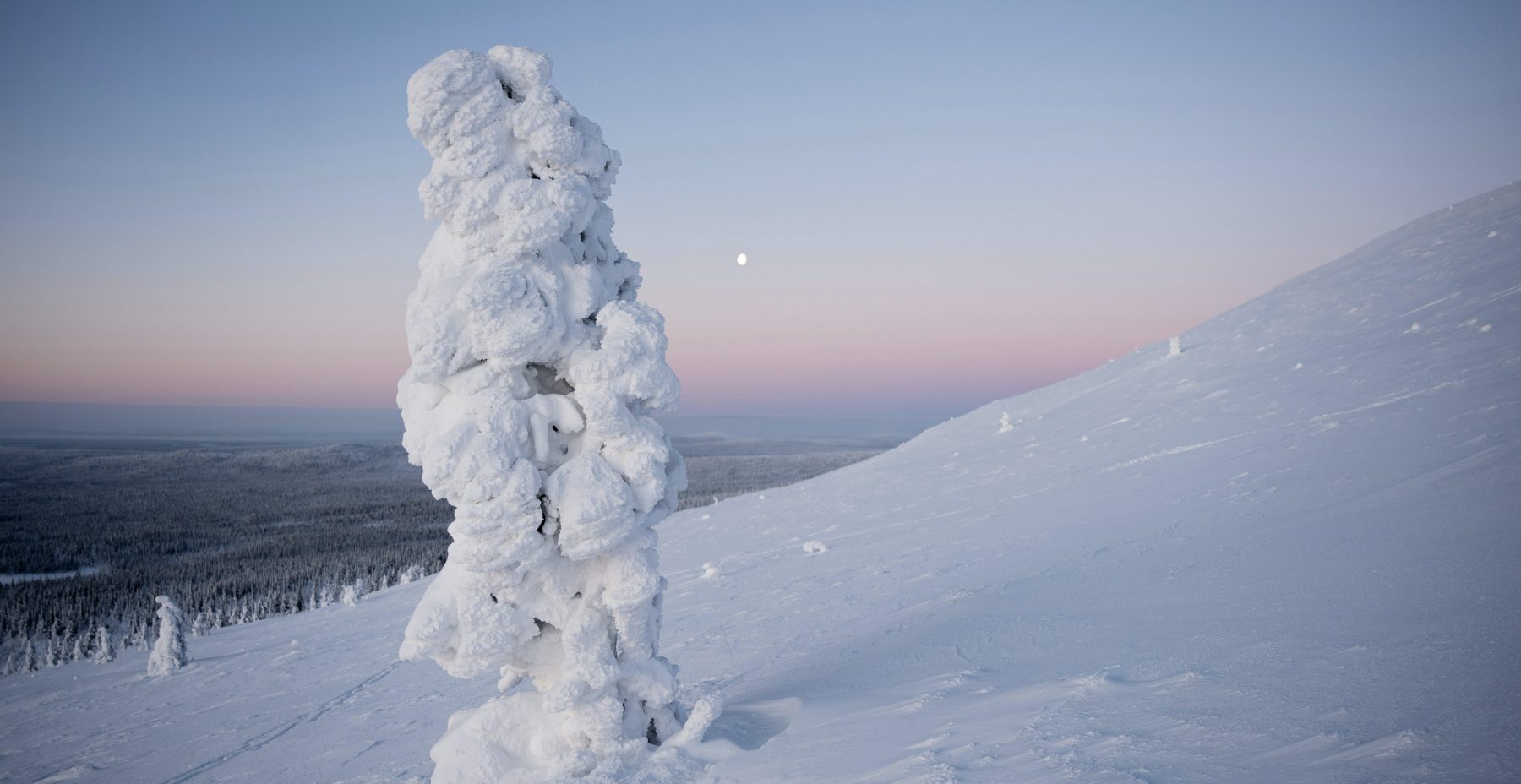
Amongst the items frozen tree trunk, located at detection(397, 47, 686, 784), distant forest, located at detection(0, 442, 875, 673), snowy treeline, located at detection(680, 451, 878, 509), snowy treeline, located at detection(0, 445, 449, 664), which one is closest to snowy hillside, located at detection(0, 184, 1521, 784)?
frozen tree trunk, located at detection(397, 47, 686, 784)

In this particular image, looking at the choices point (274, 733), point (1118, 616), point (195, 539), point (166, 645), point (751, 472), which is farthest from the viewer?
point (751, 472)

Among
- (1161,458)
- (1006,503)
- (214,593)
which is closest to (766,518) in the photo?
(1006,503)

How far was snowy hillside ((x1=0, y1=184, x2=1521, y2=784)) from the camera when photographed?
5.43m

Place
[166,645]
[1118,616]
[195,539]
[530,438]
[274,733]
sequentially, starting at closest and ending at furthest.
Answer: [530,438]
[1118,616]
[274,733]
[166,645]
[195,539]

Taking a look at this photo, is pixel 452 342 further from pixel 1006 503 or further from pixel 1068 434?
pixel 1068 434

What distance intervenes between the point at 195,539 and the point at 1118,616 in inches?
4002

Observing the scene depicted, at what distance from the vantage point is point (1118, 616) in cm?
848

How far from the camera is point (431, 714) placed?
1183cm

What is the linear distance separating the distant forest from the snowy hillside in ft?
41.6

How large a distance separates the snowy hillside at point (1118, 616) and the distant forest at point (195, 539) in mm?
12685

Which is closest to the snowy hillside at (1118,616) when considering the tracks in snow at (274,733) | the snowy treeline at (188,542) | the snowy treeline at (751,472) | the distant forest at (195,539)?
the tracks in snow at (274,733)

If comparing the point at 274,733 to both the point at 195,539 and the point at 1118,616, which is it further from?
the point at 195,539

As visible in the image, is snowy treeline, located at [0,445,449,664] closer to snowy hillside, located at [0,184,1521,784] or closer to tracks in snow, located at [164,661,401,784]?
snowy hillside, located at [0,184,1521,784]

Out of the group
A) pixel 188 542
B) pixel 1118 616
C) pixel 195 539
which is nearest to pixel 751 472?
pixel 195 539
